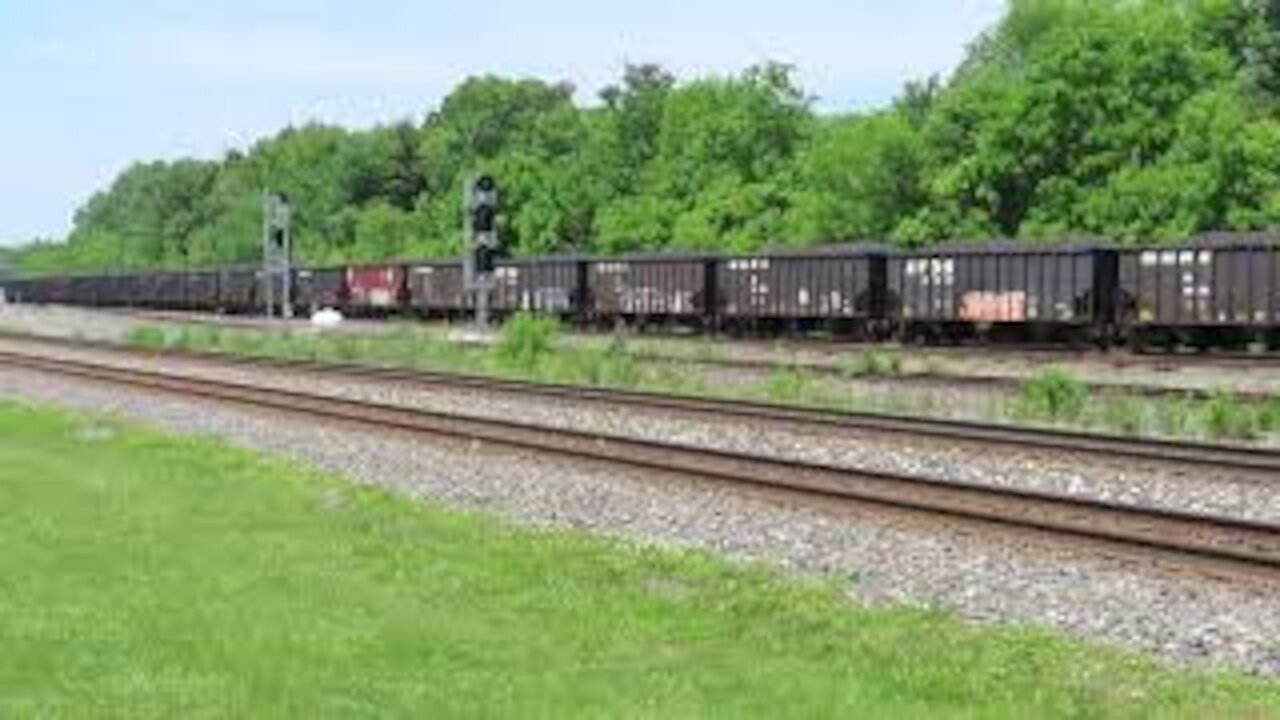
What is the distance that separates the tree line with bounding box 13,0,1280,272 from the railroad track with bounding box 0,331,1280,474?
27.3 meters

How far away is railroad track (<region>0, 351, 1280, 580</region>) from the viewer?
573 inches

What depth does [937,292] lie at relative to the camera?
52.8m

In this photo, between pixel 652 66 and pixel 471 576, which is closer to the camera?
pixel 471 576

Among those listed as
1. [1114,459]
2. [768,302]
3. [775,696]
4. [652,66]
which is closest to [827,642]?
[775,696]

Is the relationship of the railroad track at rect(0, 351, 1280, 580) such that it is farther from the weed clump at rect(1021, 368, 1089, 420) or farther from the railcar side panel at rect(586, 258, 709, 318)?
the railcar side panel at rect(586, 258, 709, 318)

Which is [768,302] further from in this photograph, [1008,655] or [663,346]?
[1008,655]

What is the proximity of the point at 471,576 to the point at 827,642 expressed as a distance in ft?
9.66

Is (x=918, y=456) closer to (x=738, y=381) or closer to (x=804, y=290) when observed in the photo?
(x=738, y=381)

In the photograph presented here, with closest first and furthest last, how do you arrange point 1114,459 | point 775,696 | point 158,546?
1. point 775,696
2. point 158,546
3. point 1114,459

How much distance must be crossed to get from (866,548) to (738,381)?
69.9ft

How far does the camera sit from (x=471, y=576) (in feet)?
44.3

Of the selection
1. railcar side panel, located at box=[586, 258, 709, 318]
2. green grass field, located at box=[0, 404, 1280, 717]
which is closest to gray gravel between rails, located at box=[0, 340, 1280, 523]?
green grass field, located at box=[0, 404, 1280, 717]

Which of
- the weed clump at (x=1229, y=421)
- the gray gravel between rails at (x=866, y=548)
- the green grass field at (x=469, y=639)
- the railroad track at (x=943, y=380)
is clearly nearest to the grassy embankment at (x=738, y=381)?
the weed clump at (x=1229, y=421)

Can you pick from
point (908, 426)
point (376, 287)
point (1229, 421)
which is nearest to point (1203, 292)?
point (1229, 421)
